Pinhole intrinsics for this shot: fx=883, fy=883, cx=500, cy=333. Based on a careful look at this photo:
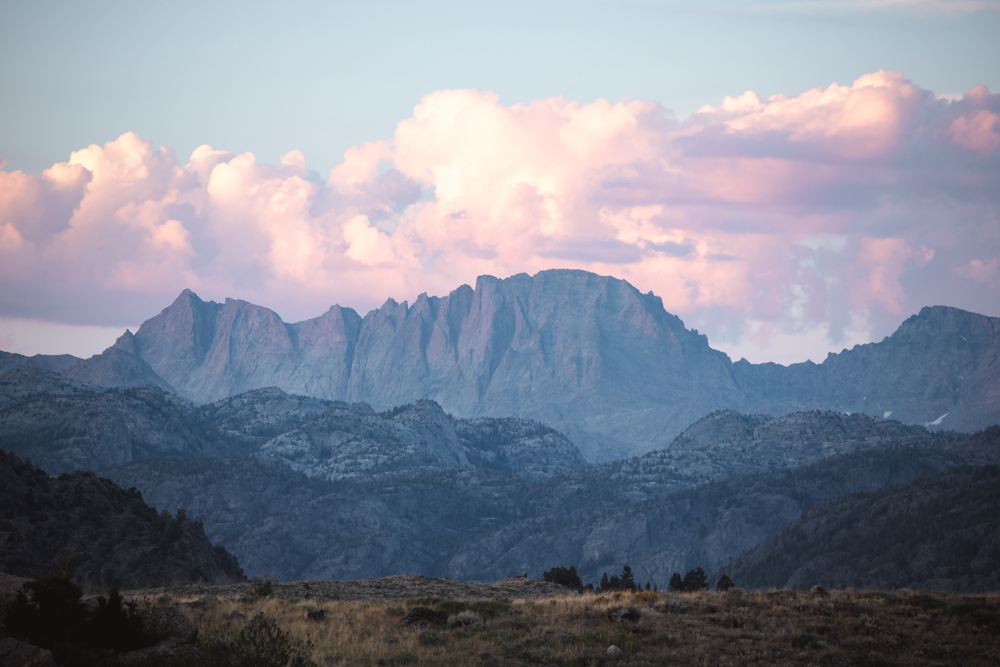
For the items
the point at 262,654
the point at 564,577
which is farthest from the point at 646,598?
the point at 564,577

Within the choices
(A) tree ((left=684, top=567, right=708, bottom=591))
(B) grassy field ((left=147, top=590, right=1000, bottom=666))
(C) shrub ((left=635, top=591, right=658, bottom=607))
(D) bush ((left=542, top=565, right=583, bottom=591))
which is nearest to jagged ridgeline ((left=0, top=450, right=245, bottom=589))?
(D) bush ((left=542, top=565, right=583, bottom=591))

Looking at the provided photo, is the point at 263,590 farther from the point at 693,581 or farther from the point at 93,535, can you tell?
the point at 93,535

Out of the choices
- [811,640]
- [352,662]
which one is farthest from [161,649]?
[811,640]

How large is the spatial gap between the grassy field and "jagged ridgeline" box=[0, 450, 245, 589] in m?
67.3

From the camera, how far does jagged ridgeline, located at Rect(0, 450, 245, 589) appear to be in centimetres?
10519

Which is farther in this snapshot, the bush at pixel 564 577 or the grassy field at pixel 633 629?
the bush at pixel 564 577

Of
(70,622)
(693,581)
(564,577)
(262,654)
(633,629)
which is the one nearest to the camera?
(70,622)

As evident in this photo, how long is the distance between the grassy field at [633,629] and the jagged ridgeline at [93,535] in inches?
2650

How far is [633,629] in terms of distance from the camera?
136ft

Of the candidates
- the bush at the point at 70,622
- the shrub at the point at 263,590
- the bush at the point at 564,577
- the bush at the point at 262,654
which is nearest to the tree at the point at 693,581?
the bush at the point at 564,577

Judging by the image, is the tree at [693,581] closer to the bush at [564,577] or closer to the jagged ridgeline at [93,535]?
the bush at [564,577]

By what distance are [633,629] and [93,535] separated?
98164 mm

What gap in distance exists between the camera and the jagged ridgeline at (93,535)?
105 m

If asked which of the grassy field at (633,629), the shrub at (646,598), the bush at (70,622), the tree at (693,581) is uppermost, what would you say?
the bush at (70,622)
